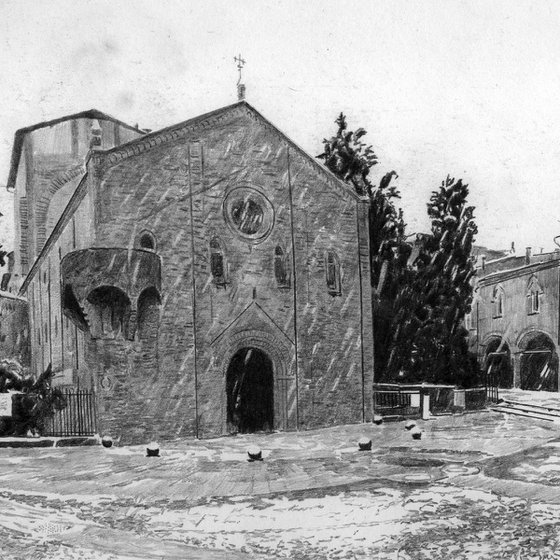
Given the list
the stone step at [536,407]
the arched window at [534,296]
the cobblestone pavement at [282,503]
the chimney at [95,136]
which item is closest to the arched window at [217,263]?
the chimney at [95,136]

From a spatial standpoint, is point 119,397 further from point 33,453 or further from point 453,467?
point 453,467

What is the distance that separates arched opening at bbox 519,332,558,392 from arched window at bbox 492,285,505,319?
3.37 feet

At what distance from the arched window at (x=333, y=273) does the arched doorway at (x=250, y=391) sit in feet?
7.66

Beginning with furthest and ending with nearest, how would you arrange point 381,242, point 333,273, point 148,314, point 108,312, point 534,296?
point 534,296
point 381,242
point 333,273
point 148,314
point 108,312

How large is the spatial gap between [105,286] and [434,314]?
29.5 feet

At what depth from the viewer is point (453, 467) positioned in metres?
12.2

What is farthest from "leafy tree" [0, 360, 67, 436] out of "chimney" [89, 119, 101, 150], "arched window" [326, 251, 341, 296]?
"arched window" [326, 251, 341, 296]

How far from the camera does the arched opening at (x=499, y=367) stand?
22.1 metres

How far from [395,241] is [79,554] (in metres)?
12.6

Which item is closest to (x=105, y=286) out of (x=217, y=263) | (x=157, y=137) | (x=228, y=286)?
(x=217, y=263)

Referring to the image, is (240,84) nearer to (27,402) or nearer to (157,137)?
(157,137)

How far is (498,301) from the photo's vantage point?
68.1 feet

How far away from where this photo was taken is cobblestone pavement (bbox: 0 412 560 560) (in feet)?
27.2

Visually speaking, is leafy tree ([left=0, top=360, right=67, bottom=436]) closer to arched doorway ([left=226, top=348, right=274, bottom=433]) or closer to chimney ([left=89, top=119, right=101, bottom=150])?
arched doorway ([left=226, top=348, right=274, bottom=433])
